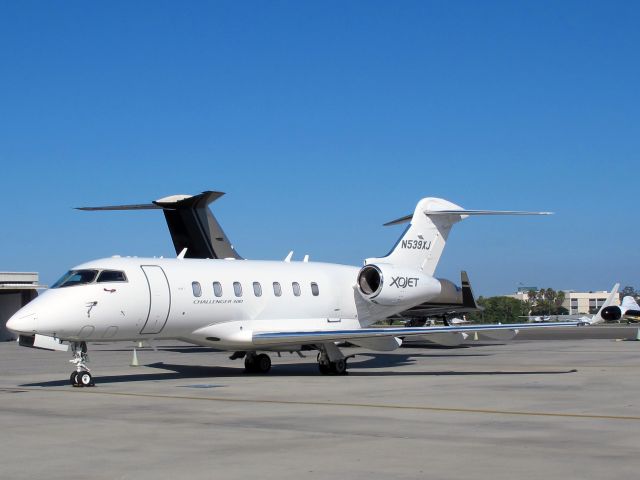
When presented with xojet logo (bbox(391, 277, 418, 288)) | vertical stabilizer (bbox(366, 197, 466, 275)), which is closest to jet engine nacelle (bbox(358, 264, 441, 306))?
xojet logo (bbox(391, 277, 418, 288))

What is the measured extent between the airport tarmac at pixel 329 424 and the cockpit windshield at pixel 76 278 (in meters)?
2.16

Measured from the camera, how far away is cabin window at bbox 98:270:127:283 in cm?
1933

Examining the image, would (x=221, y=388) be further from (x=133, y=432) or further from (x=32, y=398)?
(x=133, y=432)

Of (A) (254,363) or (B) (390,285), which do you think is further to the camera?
(B) (390,285)

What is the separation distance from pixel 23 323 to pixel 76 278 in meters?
1.69

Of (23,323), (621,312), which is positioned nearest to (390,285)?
(23,323)

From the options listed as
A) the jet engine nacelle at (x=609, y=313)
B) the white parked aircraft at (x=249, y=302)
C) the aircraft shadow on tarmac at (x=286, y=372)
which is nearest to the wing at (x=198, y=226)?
the aircraft shadow on tarmac at (x=286, y=372)

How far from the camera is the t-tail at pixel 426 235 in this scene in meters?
26.6

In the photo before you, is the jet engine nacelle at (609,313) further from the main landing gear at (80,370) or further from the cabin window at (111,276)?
the main landing gear at (80,370)

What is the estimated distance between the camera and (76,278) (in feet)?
63.1

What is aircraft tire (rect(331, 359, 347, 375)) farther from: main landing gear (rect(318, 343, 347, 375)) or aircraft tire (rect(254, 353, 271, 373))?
aircraft tire (rect(254, 353, 271, 373))

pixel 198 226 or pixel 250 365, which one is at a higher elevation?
pixel 198 226

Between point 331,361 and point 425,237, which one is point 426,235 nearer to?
point 425,237

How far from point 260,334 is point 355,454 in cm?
1201
